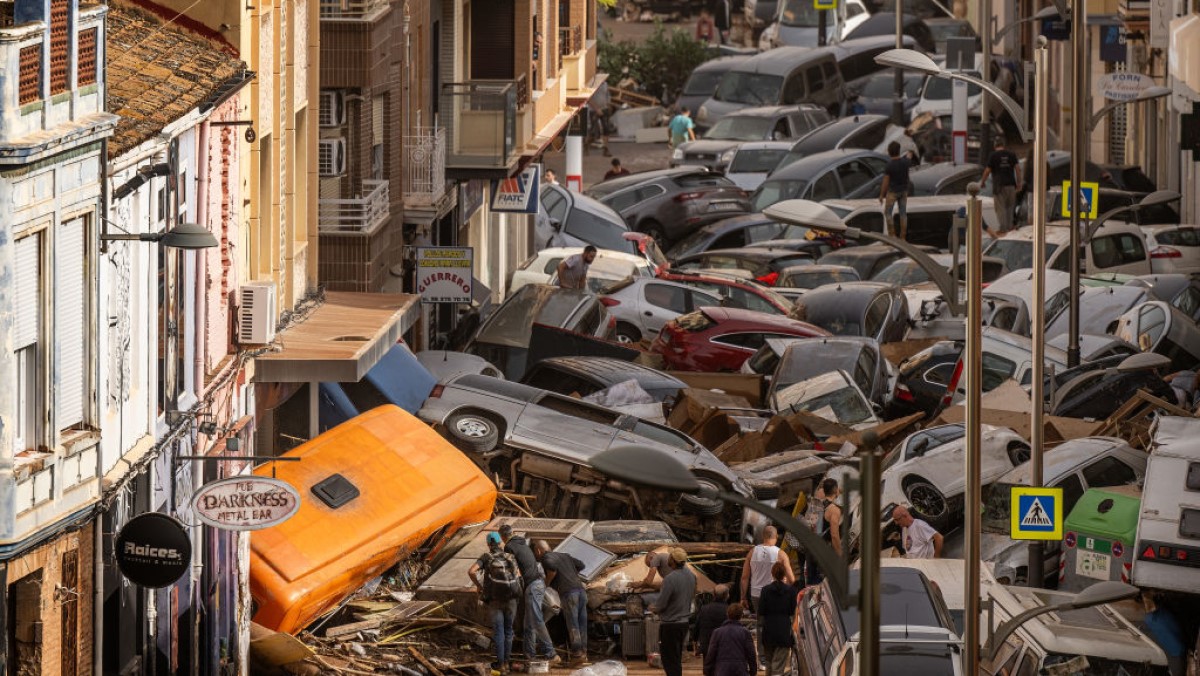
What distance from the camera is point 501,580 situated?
21078 mm

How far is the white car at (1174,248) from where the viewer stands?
39.1 meters

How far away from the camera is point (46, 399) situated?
51.6ft

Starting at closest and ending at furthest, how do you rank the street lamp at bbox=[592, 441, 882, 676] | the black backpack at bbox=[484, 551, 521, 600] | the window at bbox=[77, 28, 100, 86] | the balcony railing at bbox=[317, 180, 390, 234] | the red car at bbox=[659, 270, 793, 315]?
the street lamp at bbox=[592, 441, 882, 676] → the window at bbox=[77, 28, 100, 86] → the black backpack at bbox=[484, 551, 521, 600] → the balcony railing at bbox=[317, 180, 390, 234] → the red car at bbox=[659, 270, 793, 315]

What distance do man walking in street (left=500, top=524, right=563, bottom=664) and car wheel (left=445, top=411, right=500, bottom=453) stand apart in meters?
4.22

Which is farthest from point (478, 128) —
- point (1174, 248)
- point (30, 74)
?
point (30, 74)

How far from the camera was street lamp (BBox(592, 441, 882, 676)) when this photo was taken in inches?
441

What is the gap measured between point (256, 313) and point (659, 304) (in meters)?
15.5

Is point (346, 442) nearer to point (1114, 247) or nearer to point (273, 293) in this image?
point (273, 293)

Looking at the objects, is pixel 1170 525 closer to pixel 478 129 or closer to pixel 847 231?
pixel 847 231

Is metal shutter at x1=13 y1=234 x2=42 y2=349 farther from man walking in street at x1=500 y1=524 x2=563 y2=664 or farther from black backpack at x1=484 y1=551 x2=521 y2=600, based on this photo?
man walking in street at x1=500 y1=524 x2=563 y2=664

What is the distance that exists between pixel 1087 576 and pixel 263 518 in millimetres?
7768

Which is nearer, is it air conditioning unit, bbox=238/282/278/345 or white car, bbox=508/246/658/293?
air conditioning unit, bbox=238/282/278/345

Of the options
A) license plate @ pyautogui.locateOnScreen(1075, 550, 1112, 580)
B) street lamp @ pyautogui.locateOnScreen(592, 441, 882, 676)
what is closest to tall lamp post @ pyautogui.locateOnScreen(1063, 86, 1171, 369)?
license plate @ pyautogui.locateOnScreen(1075, 550, 1112, 580)

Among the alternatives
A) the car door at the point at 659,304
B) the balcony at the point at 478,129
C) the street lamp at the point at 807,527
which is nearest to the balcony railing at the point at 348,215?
the balcony at the point at 478,129
